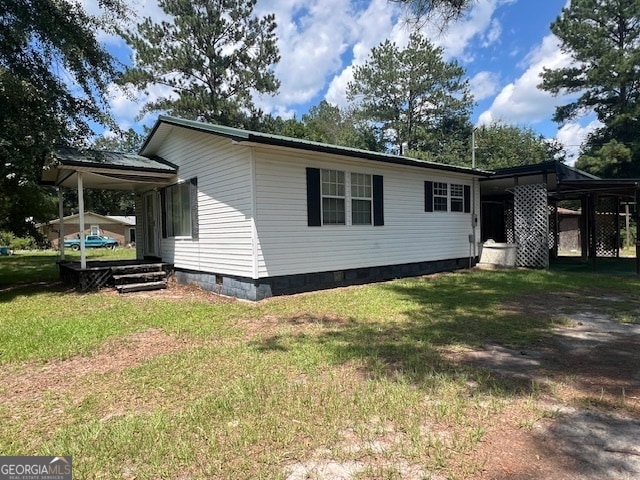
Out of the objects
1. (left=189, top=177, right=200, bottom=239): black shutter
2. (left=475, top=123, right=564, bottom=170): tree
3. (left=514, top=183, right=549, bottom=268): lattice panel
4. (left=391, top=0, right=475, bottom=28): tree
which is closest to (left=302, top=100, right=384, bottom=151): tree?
(left=475, top=123, right=564, bottom=170): tree

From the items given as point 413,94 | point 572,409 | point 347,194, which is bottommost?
point 572,409

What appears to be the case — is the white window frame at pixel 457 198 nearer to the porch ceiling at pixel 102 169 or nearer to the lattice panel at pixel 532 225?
the lattice panel at pixel 532 225

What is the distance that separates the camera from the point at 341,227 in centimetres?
901

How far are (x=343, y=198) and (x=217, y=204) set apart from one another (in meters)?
2.79

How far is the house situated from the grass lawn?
1.62 m

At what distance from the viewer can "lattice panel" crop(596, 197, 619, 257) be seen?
626 inches

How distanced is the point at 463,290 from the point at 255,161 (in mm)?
5072

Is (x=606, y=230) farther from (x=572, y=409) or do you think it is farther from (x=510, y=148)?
(x=510, y=148)

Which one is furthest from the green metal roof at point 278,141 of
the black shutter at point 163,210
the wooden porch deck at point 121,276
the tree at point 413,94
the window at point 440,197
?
the tree at point 413,94

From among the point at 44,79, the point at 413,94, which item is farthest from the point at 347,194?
the point at 413,94

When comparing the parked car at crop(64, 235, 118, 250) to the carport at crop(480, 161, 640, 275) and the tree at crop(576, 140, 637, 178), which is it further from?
the tree at crop(576, 140, 637, 178)

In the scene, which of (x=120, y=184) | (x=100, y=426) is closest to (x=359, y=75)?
(x=120, y=184)

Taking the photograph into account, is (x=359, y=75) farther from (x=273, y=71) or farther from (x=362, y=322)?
(x=362, y=322)

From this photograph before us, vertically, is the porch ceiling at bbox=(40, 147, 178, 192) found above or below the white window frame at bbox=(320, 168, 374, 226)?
above
